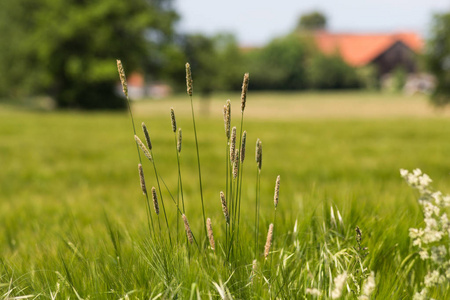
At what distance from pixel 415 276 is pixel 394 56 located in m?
100

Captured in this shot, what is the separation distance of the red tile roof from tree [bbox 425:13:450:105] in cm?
6039

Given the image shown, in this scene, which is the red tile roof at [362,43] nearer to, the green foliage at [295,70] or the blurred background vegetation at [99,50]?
the green foliage at [295,70]

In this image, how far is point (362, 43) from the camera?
100 m

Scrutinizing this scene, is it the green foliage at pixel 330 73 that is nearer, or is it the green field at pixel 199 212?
the green field at pixel 199 212

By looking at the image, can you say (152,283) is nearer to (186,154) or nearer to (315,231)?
(315,231)

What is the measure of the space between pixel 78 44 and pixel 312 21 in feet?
283

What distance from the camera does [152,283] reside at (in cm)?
161

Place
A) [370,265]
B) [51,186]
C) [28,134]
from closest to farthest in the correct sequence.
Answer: [370,265] < [51,186] < [28,134]

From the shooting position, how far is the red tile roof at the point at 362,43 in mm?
94625

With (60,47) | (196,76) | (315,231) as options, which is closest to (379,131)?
(315,231)

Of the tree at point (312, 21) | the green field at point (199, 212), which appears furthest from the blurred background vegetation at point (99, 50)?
the tree at point (312, 21)

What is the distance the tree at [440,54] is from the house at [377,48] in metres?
57.1

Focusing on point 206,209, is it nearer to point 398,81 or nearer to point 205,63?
point 205,63

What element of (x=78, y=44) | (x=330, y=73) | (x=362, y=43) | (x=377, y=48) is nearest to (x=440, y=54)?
(x=78, y=44)
